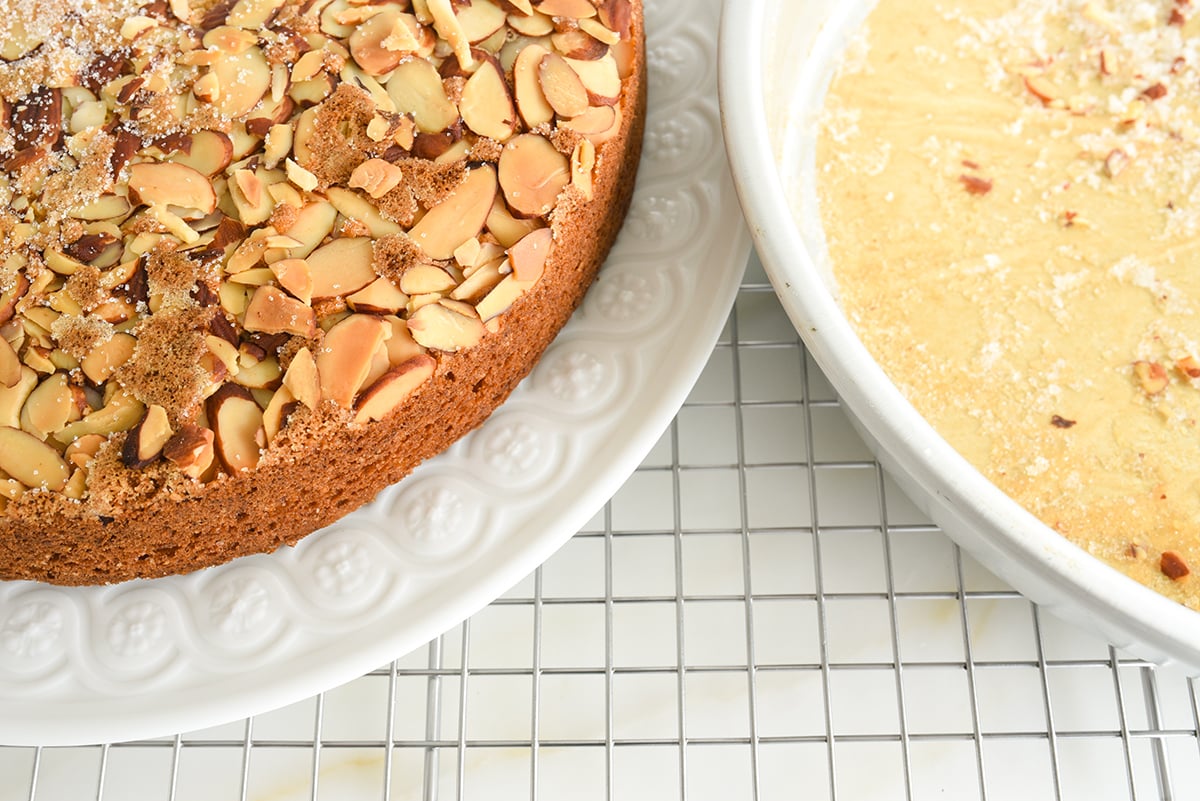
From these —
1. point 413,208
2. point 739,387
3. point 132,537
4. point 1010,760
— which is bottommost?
point 1010,760

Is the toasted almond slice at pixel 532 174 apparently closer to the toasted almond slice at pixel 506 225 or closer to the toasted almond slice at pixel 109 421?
the toasted almond slice at pixel 506 225

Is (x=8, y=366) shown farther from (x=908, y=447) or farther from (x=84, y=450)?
(x=908, y=447)

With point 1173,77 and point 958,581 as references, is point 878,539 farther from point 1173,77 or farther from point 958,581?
point 1173,77

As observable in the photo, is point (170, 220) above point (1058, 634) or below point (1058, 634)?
above

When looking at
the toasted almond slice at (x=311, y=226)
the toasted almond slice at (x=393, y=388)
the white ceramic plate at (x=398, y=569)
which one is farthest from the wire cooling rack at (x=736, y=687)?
the toasted almond slice at (x=311, y=226)

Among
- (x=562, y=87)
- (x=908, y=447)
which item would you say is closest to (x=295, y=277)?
(x=562, y=87)

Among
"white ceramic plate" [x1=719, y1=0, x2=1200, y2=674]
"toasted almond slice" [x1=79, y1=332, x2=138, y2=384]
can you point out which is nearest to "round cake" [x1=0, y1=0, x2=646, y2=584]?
"toasted almond slice" [x1=79, y1=332, x2=138, y2=384]

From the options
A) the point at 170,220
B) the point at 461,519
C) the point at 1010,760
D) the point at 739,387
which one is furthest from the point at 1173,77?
the point at 170,220

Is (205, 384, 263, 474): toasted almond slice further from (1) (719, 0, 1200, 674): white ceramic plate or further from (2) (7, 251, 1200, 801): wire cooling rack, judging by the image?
(1) (719, 0, 1200, 674): white ceramic plate
